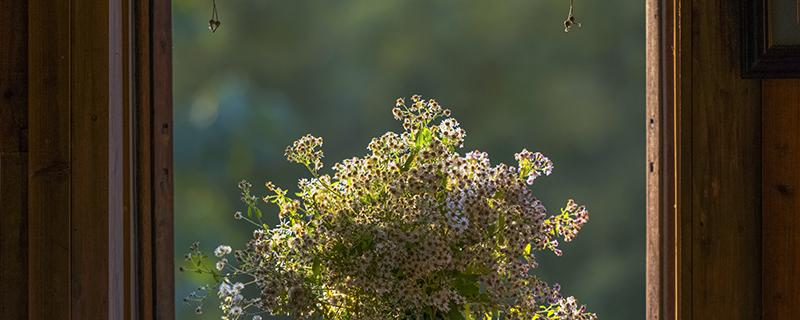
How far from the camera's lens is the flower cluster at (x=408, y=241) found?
4.89 feet
